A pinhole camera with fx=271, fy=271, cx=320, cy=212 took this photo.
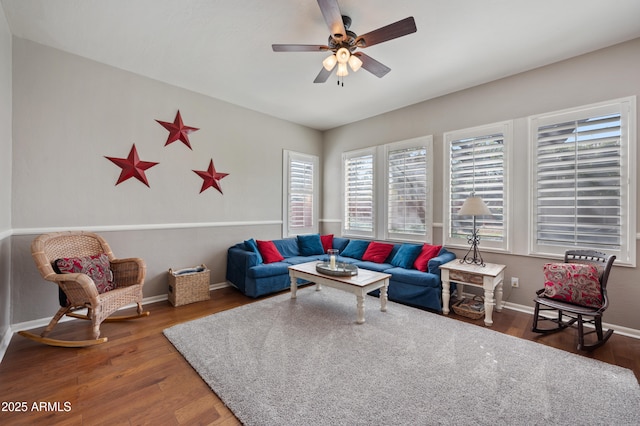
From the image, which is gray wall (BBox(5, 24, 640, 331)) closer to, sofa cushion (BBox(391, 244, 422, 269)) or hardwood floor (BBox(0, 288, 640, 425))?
sofa cushion (BBox(391, 244, 422, 269))

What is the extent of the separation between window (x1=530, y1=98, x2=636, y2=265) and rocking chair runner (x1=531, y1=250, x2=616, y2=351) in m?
0.24

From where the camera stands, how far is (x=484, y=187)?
363 cm

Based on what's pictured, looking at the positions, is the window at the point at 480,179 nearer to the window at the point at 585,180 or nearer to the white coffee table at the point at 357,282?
the window at the point at 585,180

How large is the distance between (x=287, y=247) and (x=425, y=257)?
7.51 feet

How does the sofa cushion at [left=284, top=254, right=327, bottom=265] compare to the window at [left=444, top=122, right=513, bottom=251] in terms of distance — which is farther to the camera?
the sofa cushion at [left=284, top=254, right=327, bottom=265]

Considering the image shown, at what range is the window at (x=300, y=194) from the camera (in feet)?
17.1

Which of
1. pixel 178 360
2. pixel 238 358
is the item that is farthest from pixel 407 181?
pixel 178 360

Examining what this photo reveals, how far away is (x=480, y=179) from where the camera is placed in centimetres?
367

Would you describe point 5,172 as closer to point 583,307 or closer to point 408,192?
point 408,192

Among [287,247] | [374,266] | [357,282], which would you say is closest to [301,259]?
[287,247]

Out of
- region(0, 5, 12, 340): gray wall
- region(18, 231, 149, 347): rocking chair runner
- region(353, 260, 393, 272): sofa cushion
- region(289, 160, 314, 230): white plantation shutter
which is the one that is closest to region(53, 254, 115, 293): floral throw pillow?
region(18, 231, 149, 347): rocking chair runner

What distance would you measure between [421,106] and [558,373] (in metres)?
3.69

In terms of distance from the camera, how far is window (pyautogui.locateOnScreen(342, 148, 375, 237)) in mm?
5008

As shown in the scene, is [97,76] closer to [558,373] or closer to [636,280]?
[558,373]
